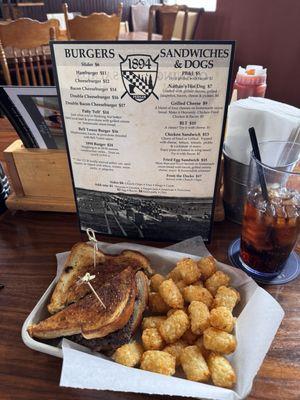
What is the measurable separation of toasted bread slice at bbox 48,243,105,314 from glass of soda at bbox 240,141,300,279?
0.32 metres

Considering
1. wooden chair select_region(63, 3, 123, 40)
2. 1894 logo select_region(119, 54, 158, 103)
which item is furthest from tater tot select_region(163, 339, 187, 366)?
wooden chair select_region(63, 3, 123, 40)

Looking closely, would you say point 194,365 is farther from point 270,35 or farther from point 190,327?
point 270,35

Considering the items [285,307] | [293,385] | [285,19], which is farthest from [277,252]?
[285,19]

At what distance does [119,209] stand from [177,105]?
29cm

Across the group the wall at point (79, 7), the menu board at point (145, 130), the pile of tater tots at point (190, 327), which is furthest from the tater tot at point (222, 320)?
the wall at point (79, 7)

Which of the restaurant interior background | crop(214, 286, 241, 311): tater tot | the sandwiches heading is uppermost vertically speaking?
the sandwiches heading

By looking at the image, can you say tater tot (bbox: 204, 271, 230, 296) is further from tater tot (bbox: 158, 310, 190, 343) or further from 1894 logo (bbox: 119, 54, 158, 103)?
1894 logo (bbox: 119, 54, 158, 103)

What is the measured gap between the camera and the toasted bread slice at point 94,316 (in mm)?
557

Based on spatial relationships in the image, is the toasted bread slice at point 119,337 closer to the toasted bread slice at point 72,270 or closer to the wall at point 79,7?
the toasted bread slice at point 72,270

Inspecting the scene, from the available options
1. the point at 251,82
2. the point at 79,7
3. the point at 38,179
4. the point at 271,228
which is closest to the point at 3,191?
the point at 38,179

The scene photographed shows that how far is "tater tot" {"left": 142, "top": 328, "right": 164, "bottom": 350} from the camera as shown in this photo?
561 millimetres

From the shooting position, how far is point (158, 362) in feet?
1.70

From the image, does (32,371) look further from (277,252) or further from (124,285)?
(277,252)

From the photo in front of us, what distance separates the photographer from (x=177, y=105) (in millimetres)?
631
